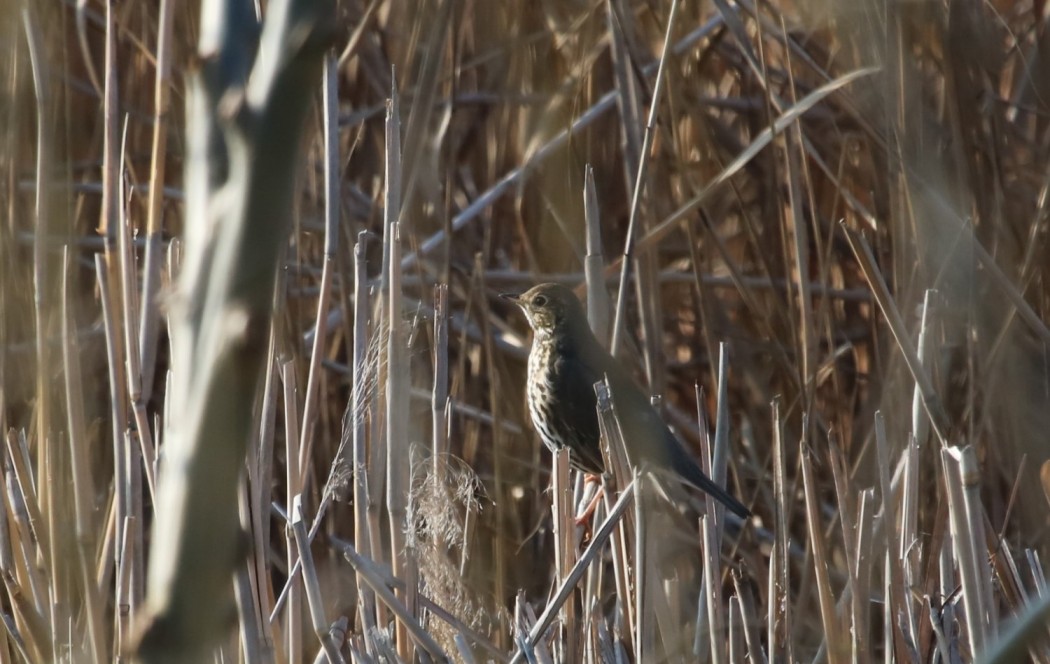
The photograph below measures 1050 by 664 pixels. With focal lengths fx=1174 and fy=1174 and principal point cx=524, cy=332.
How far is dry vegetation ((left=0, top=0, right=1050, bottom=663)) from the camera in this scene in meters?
1.73

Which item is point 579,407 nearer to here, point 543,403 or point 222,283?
point 543,403

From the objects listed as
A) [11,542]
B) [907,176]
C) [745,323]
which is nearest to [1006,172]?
[745,323]

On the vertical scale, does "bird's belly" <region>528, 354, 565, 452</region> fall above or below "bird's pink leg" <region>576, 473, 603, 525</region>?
above

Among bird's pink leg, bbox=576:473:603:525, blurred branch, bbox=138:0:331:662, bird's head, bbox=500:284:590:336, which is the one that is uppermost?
blurred branch, bbox=138:0:331:662

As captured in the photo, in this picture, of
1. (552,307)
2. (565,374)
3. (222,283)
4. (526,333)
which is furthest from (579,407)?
(222,283)

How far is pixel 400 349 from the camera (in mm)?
1803

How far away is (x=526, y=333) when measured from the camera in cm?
354

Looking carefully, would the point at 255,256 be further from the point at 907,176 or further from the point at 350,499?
the point at 350,499

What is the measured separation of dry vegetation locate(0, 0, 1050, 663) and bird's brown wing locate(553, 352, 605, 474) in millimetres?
149

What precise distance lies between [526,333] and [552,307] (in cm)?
53

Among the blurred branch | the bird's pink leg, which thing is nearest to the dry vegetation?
the blurred branch

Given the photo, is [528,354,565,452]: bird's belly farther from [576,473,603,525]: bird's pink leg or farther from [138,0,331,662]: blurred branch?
[138,0,331,662]: blurred branch

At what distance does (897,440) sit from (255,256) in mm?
2291

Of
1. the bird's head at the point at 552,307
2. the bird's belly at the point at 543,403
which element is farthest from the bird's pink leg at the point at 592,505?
the bird's head at the point at 552,307
